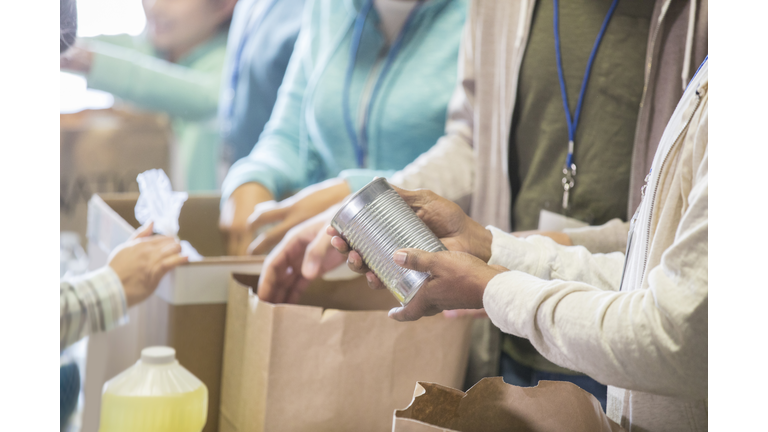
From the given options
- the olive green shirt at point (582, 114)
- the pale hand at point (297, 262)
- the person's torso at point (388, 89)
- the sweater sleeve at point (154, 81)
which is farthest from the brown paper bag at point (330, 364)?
the sweater sleeve at point (154, 81)

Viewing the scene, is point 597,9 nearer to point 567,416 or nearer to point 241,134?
point 567,416

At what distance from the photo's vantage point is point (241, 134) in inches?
59.2

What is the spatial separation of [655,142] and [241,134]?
984 millimetres

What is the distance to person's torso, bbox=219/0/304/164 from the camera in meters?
1.49

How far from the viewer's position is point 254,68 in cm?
151

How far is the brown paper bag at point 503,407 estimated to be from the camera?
64 cm

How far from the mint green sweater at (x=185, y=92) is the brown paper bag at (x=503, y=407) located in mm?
961

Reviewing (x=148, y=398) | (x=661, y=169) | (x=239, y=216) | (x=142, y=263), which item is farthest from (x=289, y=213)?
(x=661, y=169)

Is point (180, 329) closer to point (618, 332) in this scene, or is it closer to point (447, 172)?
point (447, 172)

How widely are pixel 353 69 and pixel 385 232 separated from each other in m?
0.74

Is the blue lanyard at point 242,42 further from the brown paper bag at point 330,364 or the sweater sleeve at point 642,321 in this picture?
the sweater sleeve at point 642,321

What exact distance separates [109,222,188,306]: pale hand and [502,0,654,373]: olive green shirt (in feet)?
1.91
